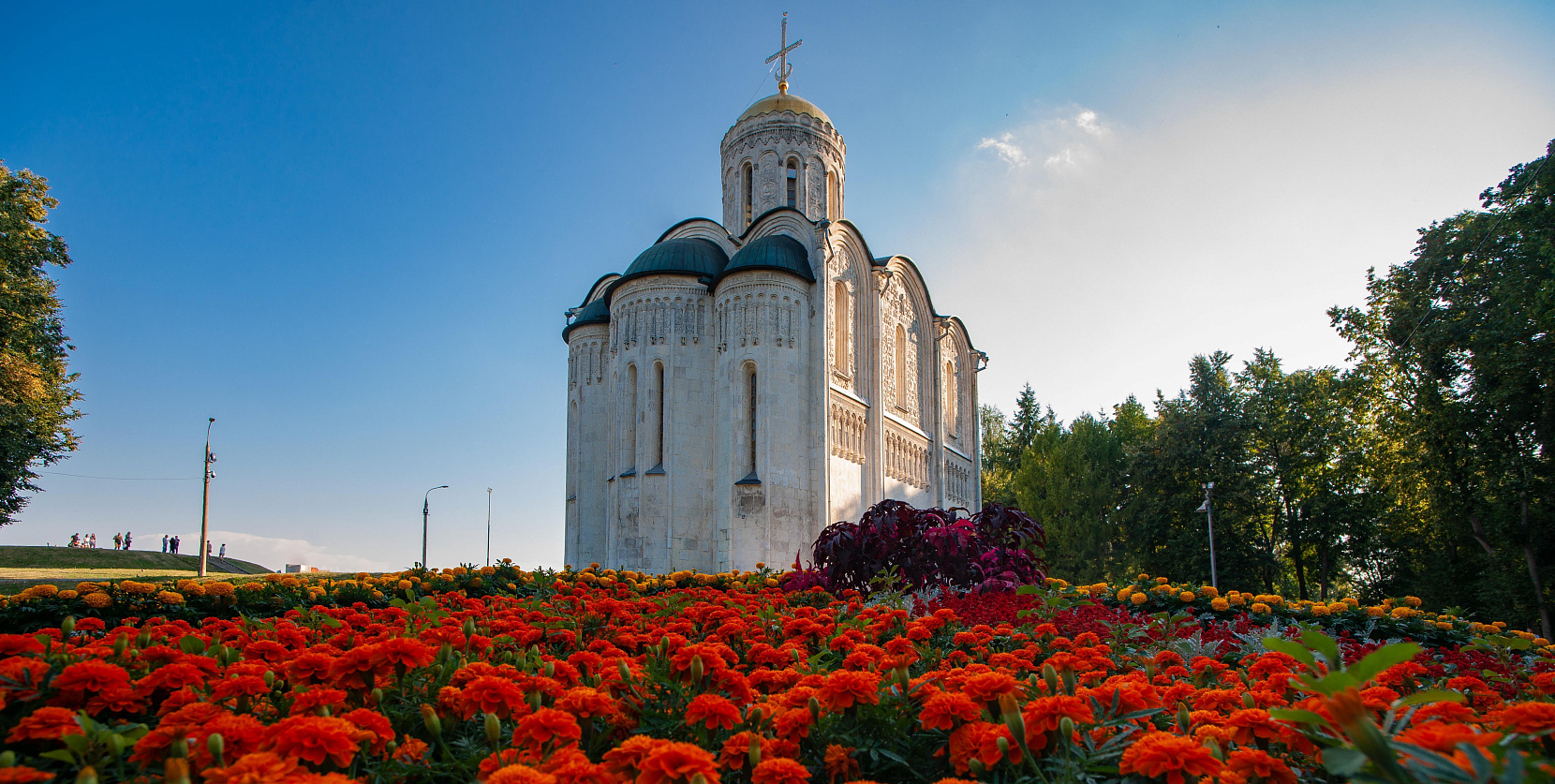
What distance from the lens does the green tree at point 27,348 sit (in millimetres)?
17938

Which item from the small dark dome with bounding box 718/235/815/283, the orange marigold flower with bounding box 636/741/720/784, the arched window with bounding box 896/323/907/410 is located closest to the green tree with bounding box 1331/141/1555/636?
the arched window with bounding box 896/323/907/410

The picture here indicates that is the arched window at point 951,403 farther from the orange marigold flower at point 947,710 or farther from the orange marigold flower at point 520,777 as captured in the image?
the orange marigold flower at point 520,777

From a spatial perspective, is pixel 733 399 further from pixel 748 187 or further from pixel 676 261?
pixel 748 187

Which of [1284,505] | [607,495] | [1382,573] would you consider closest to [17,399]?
[607,495]

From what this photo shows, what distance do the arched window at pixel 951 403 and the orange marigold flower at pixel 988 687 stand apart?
28.8m

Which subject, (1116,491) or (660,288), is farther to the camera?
(1116,491)

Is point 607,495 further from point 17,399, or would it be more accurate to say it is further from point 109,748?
point 109,748

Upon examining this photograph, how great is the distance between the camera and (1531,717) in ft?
6.52

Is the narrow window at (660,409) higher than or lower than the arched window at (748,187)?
lower

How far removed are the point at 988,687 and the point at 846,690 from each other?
424 mm

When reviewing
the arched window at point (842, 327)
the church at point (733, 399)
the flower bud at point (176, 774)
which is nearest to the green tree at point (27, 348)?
the church at point (733, 399)

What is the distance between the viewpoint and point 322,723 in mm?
1990

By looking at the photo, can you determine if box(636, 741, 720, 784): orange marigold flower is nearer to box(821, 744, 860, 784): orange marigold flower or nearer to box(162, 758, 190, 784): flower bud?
box(821, 744, 860, 784): orange marigold flower

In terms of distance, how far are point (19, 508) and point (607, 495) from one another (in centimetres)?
1373
